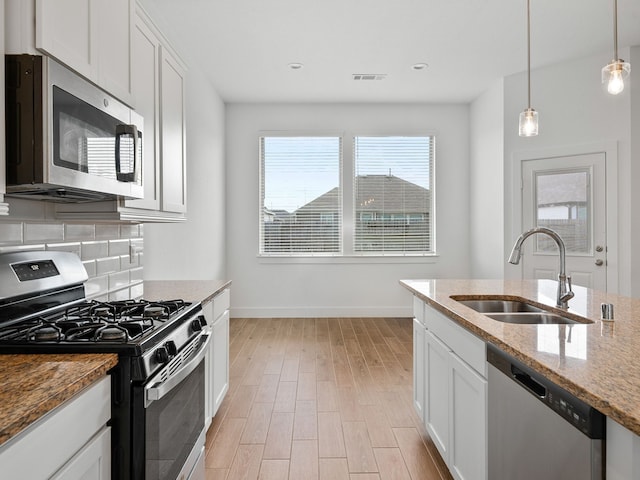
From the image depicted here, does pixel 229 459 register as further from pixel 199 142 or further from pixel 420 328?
pixel 199 142

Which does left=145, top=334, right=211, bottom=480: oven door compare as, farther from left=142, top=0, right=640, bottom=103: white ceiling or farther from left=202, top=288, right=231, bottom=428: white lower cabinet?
left=142, top=0, right=640, bottom=103: white ceiling

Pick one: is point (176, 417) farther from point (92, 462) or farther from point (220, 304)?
point (220, 304)

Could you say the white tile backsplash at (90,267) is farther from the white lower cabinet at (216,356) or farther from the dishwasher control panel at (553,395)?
the dishwasher control panel at (553,395)

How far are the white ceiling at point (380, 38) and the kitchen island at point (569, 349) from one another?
226cm

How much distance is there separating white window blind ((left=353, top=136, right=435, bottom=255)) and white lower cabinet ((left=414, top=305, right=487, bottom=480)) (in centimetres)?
341

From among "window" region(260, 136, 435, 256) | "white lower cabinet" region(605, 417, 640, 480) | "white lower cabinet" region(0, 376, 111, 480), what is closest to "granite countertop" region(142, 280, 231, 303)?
"white lower cabinet" region(0, 376, 111, 480)

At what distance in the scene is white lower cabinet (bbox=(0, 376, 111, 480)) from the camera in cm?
83

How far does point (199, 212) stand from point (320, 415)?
2.40m

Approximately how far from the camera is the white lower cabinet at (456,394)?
5.08 feet

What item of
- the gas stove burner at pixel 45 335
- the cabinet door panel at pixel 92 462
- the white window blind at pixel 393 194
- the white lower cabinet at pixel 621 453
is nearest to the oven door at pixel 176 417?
the cabinet door panel at pixel 92 462

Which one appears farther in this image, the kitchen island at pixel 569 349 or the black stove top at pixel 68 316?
the black stove top at pixel 68 316

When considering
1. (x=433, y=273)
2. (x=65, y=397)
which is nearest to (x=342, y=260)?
(x=433, y=273)

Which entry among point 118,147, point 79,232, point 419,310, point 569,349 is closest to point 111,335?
point 118,147

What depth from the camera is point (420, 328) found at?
2.43 metres
